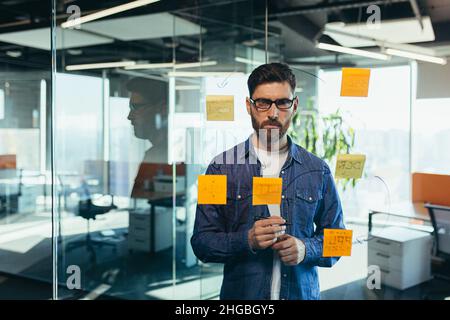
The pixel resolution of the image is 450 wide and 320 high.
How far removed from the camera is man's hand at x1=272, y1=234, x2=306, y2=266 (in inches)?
52.6

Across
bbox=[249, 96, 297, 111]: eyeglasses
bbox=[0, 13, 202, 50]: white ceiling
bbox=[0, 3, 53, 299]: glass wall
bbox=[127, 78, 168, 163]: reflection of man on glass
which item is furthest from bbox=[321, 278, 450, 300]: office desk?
bbox=[0, 13, 202, 50]: white ceiling

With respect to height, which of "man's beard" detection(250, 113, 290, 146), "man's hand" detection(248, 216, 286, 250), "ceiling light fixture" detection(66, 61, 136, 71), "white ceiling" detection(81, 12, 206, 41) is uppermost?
"white ceiling" detection(81, 12, 206, 41)

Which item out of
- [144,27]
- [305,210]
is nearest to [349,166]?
[305,210]

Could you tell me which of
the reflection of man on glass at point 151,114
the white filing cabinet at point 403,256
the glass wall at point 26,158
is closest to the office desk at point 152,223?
the reflection of man on glass at point 151,114

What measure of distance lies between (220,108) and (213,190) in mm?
336

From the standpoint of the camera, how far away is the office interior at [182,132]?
1550 mm

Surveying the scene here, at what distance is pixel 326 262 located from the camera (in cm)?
141

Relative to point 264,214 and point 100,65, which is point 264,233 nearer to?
point 264,214

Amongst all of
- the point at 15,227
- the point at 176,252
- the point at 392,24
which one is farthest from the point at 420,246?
the point at 15,227

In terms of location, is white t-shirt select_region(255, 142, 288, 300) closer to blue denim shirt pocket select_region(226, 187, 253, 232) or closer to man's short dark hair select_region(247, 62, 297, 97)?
blue denim shirt pocket select_region(226, 187, 253, 232)

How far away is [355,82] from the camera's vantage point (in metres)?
1.40

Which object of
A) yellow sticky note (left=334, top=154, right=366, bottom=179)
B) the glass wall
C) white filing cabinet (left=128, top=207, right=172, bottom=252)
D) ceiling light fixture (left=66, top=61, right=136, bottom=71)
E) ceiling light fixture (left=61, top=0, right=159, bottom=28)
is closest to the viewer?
yellow sticky note (left=334, top=154, right=366, bottom=179)

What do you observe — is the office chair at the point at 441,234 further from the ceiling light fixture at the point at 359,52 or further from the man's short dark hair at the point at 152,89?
the man's short dark hair at the point at 152,89
